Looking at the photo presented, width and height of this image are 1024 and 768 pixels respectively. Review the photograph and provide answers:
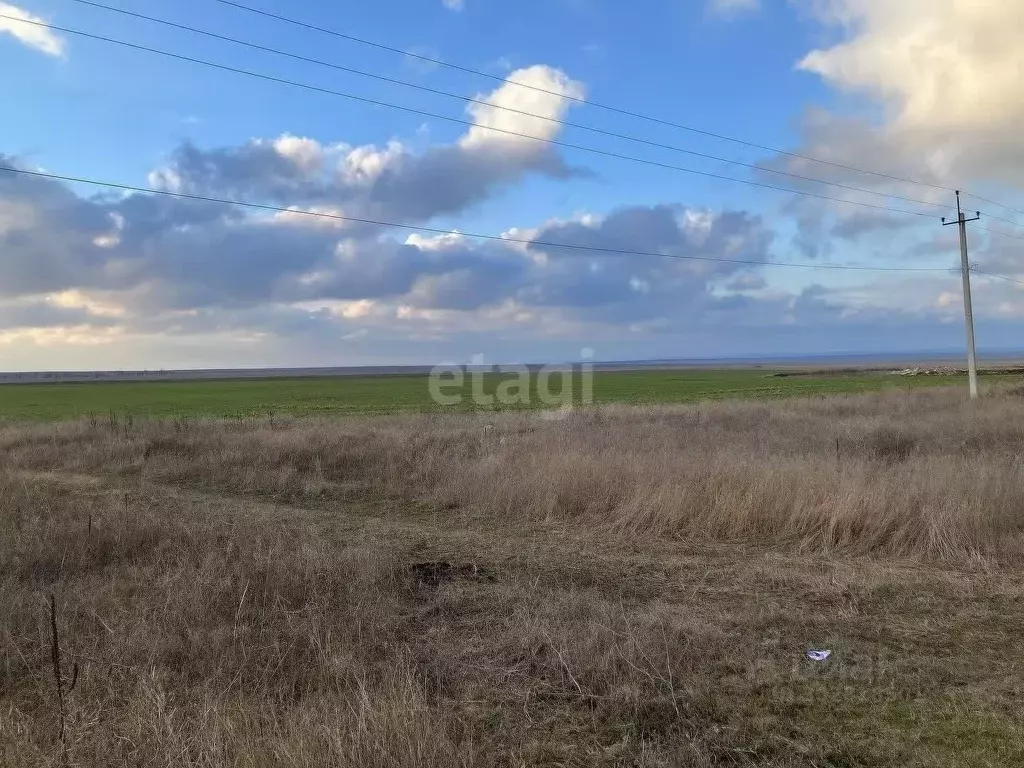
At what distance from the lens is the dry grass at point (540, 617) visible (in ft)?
12.4

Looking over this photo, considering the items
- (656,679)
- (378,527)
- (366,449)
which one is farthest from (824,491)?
(366,449)

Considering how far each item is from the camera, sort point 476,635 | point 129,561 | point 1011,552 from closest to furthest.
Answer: point 476,635 → point 1011,552 → point 129,561

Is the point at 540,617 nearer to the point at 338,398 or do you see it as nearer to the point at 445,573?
the point at 445,573

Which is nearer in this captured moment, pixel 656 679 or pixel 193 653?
pixel 656 679

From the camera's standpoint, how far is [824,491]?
360 inches

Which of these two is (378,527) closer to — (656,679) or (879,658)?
(656,679)

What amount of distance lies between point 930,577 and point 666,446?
749 centimetres

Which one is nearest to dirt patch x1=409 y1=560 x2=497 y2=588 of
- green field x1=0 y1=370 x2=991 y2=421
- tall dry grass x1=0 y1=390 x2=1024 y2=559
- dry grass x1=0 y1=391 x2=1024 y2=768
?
dry grass x1=0 y1=391 x2=1024 y2=768

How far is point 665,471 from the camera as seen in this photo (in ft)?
36.2

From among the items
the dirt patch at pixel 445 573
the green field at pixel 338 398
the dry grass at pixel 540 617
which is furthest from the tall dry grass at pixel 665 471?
the green field at pixel 338 398

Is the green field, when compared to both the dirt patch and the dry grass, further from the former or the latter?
the dirt patch

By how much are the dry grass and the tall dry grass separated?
0.07 m

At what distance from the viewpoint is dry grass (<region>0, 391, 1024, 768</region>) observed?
377 centimetres

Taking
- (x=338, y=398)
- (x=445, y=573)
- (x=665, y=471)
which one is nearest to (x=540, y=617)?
(x=445, y=573)
